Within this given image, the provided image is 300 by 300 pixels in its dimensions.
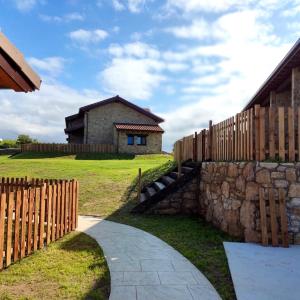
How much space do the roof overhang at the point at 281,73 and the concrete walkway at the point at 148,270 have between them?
5.95 m

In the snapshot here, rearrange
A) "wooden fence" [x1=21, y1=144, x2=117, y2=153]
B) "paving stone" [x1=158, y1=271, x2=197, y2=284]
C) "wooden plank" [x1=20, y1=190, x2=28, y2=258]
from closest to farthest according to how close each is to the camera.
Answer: "paving stone" [x1=158, y1=271, x2=197, y2=284]
"wooden plank" [x1=20, y1=190, x2=28, y2=258]
"wooden fence" [x1=21, y1=144, x2=117, y2=153]

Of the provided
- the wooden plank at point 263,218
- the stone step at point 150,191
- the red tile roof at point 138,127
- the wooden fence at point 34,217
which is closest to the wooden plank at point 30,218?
the wooden fence at point 34,217

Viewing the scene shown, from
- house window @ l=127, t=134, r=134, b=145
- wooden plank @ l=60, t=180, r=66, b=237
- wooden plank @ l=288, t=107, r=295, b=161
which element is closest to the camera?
wooden plank @ l=288, t=107, r=295, b=161

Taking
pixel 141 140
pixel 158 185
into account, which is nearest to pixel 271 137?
pixel 158 185

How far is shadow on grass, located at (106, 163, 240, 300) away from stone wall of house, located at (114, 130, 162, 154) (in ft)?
73.3

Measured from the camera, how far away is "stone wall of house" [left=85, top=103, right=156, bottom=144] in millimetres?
34719

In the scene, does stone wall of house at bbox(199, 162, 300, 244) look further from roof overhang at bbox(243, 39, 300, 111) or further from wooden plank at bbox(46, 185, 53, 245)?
wooden plank at bbox(46, 185, 53, 245)

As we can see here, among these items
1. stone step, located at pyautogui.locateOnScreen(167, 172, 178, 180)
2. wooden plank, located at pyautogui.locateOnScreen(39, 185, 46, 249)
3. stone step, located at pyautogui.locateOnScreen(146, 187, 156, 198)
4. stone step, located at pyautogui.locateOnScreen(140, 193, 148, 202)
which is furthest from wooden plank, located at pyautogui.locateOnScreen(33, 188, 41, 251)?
stone step, located at pyautogui.locateOnScreen(167, 172, 178, 180)

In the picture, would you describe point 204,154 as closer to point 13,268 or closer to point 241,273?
point 241,273

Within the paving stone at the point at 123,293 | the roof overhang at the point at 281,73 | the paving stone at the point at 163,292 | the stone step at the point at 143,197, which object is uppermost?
the roof overhang at the point at 281,73

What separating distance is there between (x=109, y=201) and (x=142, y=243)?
4952 mm

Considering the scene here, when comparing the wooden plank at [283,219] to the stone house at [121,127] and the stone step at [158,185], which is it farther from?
the stone house at [121,127]

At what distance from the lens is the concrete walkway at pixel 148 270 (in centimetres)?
424

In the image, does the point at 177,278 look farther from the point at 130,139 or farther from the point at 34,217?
the point at 130,139
